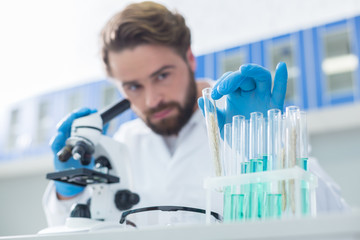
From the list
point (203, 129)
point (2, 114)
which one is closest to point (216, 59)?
point (203, 129)

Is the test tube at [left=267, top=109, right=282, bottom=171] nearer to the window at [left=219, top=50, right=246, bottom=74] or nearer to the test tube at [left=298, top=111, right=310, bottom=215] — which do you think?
the test tube at [left=298, top=111, right=310, bottom=215]

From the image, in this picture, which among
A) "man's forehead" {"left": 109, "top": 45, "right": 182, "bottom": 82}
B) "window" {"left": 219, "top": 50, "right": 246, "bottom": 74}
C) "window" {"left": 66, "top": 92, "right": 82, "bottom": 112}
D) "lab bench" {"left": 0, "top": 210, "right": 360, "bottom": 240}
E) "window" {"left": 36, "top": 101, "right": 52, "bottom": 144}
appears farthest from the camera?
"window" {"left": 36, "top": 101, "right": 52, "bottom": 144}

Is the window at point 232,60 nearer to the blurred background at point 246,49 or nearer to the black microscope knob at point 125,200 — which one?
the blurred background at point 246,49

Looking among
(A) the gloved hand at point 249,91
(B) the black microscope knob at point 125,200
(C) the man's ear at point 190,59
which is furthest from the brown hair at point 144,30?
(A) the gloved hand at point 249,91

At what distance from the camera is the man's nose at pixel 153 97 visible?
1.61 metres

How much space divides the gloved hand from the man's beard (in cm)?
79

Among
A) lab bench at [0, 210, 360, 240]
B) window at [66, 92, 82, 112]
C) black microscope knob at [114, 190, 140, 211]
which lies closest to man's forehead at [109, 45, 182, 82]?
black microscope knob at [114, 190, 140, 211]

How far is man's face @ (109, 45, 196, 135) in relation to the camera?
5.31 feet

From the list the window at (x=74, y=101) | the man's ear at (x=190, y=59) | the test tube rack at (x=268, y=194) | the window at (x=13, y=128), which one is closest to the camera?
the test tube rack at (x=268, y=194)

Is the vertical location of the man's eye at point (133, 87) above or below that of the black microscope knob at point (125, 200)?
above

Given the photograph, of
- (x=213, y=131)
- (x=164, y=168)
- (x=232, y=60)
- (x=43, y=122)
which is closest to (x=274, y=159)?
(x=213, y=131)

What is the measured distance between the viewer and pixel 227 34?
2.31 metres

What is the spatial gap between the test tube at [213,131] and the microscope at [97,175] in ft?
1.11

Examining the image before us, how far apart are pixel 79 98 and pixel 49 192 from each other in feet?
5.47
